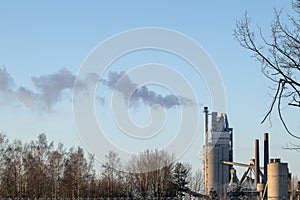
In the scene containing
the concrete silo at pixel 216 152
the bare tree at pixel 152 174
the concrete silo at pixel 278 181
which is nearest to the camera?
the concrete silo at pixel 278 181

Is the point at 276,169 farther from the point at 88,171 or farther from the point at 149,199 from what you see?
the point at 88,171

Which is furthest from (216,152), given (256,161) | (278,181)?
(278,181)

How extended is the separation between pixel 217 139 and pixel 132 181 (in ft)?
39.5

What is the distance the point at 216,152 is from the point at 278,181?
16.2 metres

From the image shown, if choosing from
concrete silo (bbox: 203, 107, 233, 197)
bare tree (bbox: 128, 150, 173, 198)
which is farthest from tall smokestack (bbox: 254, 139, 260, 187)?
bare tree (bbox: 128, 150, 173, 198)

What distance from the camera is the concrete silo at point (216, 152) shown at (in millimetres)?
65625

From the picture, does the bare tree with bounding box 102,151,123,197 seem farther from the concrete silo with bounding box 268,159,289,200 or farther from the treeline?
the concrete silo with bounding box 268,159,289,200

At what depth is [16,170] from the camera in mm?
50406

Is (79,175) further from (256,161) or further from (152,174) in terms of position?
(256,161)

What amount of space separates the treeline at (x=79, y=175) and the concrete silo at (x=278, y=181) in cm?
1104

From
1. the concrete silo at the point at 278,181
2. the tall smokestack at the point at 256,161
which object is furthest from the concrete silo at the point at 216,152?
the concrete silo at the point at 278,181

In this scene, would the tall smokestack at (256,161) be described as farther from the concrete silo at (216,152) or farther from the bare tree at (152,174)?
the bare tree at (152,174)

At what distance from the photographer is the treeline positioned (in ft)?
165

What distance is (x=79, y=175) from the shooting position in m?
54.1
